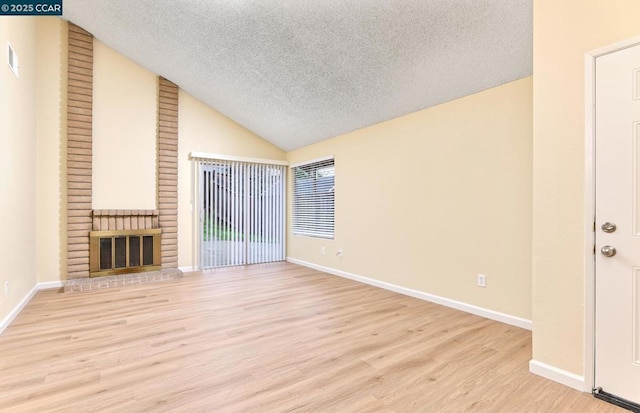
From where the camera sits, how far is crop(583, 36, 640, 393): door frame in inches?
72.5

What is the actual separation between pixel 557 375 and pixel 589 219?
3.33 ft

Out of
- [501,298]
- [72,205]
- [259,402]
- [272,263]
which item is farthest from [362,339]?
[72,205]

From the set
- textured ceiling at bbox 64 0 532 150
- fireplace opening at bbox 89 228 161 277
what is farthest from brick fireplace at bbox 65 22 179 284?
textured ceiling at bbox 64 0 532 150

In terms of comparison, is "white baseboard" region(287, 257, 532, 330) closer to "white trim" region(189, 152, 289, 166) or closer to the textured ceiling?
the textured ceiling

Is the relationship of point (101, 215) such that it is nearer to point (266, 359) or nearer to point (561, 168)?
point (266, 359)

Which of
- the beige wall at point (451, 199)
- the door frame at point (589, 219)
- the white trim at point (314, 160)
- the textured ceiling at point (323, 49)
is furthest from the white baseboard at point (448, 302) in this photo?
the textured ceiling at point (323, 49)

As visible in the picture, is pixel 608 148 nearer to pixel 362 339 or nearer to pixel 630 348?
pixel 630 348

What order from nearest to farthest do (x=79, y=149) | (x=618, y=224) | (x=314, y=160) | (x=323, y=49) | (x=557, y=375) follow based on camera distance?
(x=618, y=224)
(x=557, y=375)
(x=323, y=49)
(x=79, y=149)
(x=314, y=160)

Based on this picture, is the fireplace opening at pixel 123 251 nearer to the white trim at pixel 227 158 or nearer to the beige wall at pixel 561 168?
the white trim at pixel 227 158

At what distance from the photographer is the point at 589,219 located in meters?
1.86

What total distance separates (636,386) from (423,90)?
2.94 metres

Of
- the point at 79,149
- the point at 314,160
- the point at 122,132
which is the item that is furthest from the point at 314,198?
the point at 79,149

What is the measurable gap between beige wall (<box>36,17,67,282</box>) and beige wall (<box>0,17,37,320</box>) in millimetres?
143

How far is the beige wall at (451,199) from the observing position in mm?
2928
